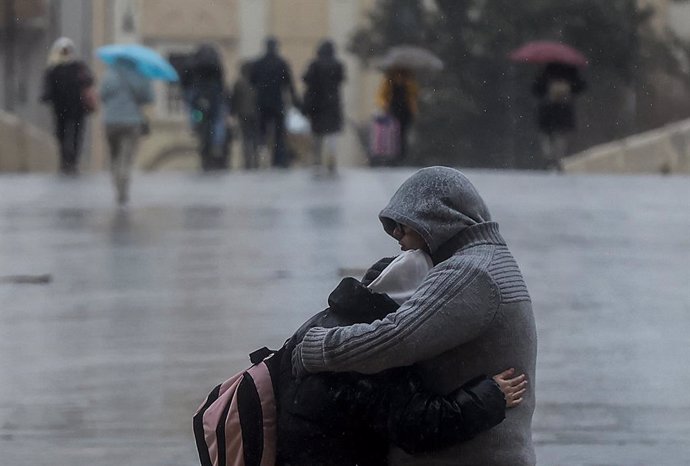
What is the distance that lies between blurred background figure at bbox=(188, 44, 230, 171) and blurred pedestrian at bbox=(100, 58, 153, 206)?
7852 millimetres

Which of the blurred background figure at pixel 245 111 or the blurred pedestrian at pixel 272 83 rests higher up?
the blurred pedestrian at pixel 272 83

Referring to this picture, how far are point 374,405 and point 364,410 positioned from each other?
27 millimetres

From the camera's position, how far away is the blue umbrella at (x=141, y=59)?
64.6 ft

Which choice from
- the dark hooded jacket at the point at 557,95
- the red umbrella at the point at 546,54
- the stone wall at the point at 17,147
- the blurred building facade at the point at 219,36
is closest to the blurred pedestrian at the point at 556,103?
the dark hooded jacket at the point at 557,95

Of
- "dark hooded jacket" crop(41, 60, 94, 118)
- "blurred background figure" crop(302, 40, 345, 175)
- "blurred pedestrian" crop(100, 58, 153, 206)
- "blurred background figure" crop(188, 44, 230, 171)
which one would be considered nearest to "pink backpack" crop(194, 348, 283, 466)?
"blurred pedestrian" crop(100, 58, 153, 206)

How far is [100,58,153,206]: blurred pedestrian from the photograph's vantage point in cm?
1925

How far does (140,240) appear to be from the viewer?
1515 centimetres

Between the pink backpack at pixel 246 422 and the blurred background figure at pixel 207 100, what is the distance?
903 inches

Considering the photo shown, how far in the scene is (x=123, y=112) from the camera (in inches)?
757

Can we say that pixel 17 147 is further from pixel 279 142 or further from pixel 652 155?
pixel 652 155

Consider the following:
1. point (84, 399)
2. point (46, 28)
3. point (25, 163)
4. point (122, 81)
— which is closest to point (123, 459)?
point (84, 399)

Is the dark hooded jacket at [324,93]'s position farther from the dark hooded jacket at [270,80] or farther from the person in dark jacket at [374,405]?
the person in dark jacket at [374,405]

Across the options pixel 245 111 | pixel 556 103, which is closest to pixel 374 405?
pixel 556 103

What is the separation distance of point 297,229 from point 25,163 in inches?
595
